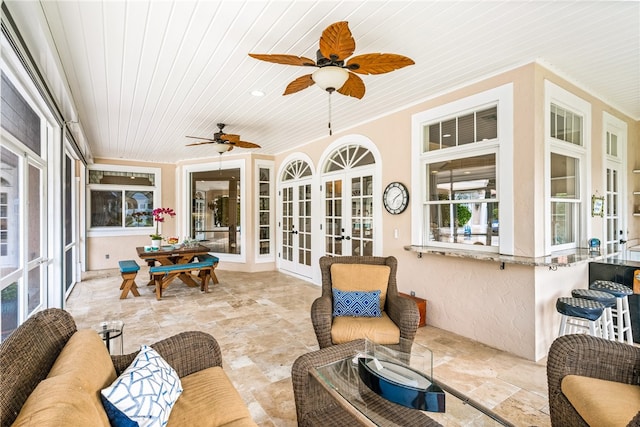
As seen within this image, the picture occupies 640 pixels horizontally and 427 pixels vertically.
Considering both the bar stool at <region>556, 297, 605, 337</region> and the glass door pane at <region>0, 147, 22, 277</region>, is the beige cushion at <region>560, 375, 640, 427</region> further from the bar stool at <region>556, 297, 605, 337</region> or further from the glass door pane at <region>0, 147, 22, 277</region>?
the glass door pane at <region>0, 147, 22, 277</region>

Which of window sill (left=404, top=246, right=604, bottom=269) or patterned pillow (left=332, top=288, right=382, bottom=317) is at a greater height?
window sill (left=404, top=246, right=604, bottom=269)

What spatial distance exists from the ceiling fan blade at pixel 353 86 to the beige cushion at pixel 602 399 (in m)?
2.32

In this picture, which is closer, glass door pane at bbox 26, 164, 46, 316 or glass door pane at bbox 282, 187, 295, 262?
glass door pane at bbox 26, 164, 46, 316

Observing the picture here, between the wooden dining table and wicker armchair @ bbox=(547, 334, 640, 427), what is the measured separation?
5.01 m

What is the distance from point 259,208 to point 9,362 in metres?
6.06

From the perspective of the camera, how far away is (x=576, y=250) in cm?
348

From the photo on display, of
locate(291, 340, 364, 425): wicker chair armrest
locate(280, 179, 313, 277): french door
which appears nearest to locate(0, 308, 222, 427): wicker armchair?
locate(291, 340, 364, 425): wicker chair armrest

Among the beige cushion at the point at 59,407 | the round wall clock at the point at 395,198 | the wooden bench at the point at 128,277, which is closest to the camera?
the beige cushion at the point at 59,407

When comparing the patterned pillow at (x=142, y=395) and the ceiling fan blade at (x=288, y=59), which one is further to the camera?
the ceiling fan blade at (x=288, y=59)

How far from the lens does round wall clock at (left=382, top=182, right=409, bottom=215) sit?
3987mm

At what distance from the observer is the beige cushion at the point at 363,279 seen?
9.45 ft

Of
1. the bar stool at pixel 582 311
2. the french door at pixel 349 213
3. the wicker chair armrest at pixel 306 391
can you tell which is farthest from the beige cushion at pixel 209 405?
the french door at pixel 349 213

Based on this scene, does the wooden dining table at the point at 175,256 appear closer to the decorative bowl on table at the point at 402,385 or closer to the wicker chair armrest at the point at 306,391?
the wicker chair armrest at the point at 306,391

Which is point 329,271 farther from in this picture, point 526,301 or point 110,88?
point 110,88
